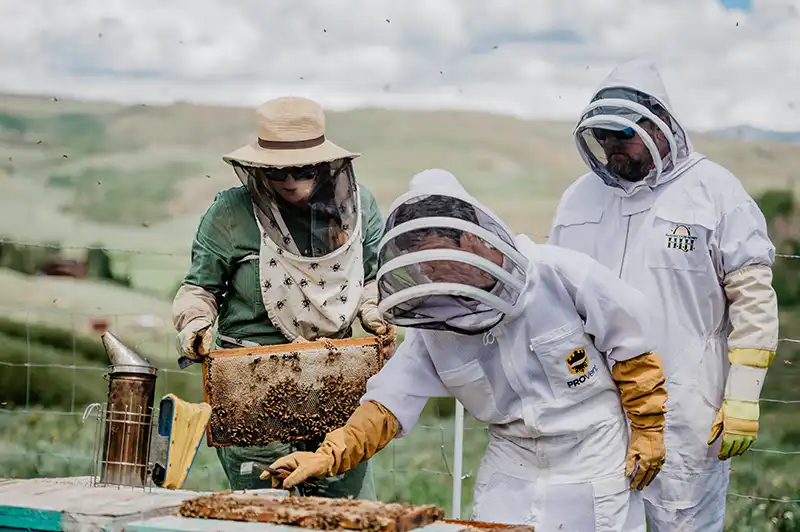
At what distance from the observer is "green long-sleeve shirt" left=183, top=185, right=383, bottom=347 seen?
13.3ft

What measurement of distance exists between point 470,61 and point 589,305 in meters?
6.93

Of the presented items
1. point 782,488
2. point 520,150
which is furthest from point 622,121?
point 520,150

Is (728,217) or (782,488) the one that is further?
(782,488)

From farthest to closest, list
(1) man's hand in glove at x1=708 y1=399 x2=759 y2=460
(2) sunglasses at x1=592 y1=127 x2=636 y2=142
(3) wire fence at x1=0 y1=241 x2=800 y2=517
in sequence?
(3) wire fence at x1=0 y1=241 x2=800 y2=517 → (2) sunglasses at x1=592 y1=127 x2=636 y2=142 → (1) man's hand in glove at x1=708 y1=399 x2=759 y2=460

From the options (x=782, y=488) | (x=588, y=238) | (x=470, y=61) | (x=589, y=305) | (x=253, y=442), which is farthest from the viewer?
(x=470, y=61)

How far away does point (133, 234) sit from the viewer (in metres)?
10.1

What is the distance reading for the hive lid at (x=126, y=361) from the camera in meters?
3.21

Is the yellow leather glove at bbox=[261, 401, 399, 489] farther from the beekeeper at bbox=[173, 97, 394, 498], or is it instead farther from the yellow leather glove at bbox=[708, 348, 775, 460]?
the yellow leather glove at bbox=[708, 348, 775, 460]

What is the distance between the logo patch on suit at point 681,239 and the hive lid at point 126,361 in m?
1.83

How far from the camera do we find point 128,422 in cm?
315

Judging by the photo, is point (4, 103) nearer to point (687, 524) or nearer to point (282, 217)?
point (282, 217)

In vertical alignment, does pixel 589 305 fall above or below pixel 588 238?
below

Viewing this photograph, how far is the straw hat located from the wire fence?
2.96 metres

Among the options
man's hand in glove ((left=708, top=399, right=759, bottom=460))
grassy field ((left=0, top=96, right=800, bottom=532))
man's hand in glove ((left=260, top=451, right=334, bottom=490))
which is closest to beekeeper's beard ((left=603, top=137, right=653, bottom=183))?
man's hand in glove ((left=708, top=399, right=759, bottom=460))
